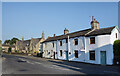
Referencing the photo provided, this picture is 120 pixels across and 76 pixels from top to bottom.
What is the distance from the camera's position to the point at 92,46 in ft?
72.9

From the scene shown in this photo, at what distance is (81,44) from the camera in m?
24.7

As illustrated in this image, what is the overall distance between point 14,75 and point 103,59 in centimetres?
1466

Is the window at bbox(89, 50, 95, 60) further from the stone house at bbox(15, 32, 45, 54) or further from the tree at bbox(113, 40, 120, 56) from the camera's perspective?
the stone house at bbox(15, 32, 45, 54)

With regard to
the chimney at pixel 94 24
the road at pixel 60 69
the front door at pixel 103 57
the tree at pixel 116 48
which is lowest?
the road at pixel 60 69

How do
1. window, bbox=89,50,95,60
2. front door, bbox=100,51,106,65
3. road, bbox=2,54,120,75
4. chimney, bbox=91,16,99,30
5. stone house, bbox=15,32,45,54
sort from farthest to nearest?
stone house, bbox=15,32,45,54
chimney, bbox=91,16,99,30
window, bbox=89,50,95,60
front door, bbox=100,51,106,65
road, bbox=2,54,120,75

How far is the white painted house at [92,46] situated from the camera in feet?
65.8

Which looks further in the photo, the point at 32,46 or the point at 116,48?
the point at 32,46

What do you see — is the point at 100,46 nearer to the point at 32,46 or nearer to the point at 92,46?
the point at 92,46

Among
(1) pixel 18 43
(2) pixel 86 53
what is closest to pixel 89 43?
(2) pixel 86 53

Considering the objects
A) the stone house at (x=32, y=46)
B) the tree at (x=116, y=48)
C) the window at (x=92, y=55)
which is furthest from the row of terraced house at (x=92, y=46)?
the stone house at (x=32, y=46)

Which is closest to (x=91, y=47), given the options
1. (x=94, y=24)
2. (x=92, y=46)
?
(x=92, y=46)

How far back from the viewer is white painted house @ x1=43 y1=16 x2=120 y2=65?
2005 cm

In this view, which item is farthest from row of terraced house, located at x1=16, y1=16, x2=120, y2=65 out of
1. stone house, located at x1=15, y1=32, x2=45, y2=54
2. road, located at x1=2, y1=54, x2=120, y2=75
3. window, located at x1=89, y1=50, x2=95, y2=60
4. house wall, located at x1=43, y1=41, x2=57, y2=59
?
stone house, located at x1=15, y1=32, x2=45, y2=54

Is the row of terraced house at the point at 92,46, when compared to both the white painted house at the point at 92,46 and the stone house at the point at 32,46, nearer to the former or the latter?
the white painted house at the point at 92,46
